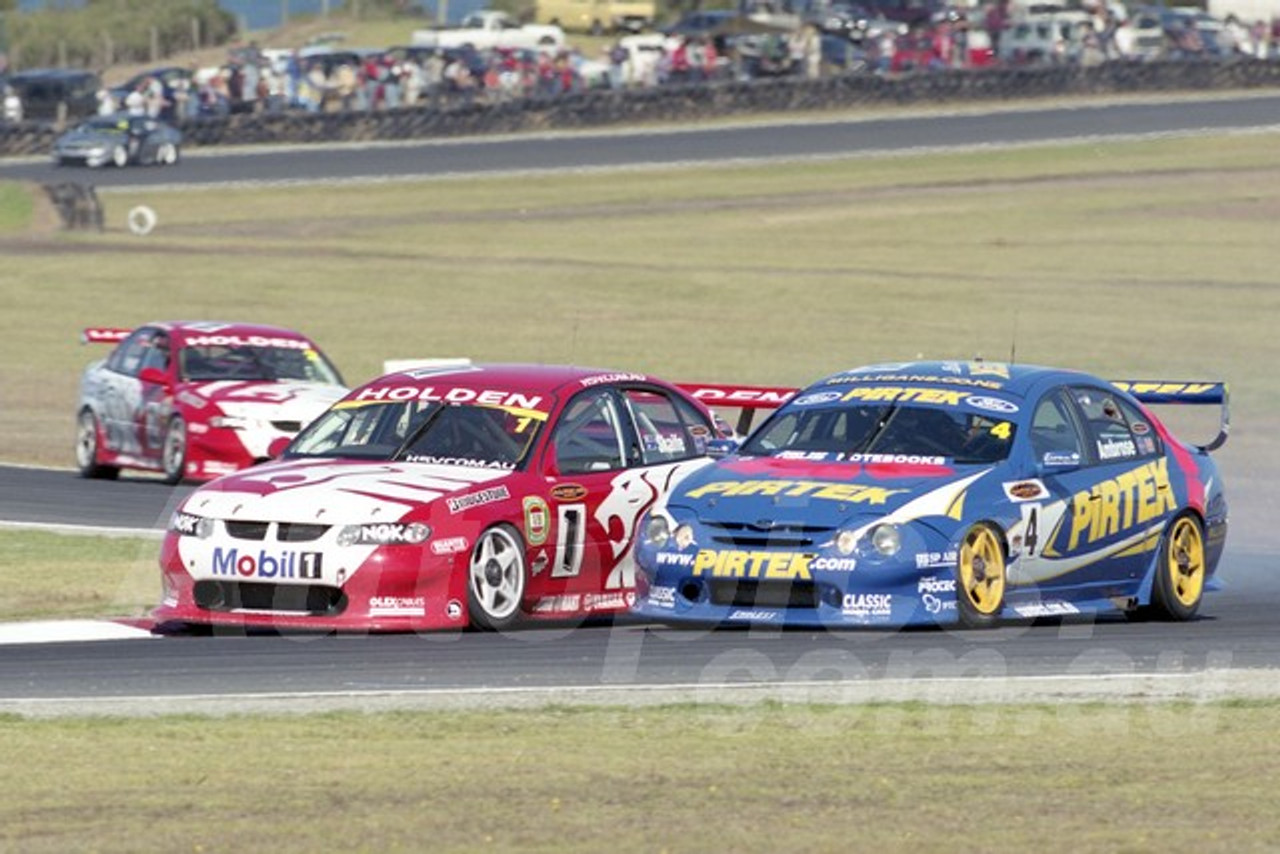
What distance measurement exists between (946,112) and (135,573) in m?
41.0

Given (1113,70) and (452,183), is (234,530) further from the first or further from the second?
(1113,70)

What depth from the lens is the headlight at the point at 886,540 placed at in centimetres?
1170

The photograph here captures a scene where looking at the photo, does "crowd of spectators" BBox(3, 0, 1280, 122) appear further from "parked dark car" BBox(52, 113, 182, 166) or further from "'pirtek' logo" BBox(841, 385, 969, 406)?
"'pirtek' logo" BBox(841, 385, 969, 406)

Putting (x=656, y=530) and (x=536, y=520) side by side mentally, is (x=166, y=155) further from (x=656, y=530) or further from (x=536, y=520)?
(x=656, y=530)

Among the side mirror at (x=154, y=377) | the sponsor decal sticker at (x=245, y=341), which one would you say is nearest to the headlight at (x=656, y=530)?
the side mirror at (x=154, y=377)

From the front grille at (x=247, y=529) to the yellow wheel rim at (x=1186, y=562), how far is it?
4288mm

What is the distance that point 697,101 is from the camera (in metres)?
53.8

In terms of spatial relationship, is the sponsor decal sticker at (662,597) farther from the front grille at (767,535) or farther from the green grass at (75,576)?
the green grass at (75,576)

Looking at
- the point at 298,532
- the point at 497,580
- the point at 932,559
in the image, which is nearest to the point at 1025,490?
the point at 932,559

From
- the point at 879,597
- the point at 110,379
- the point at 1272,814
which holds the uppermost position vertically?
the point at 1272,814

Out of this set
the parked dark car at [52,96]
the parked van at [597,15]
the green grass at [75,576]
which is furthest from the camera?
the parked van at [597,15]

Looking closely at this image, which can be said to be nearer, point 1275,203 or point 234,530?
point 234,530

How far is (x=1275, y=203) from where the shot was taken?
44281mm

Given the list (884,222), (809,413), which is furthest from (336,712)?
(884,222)
